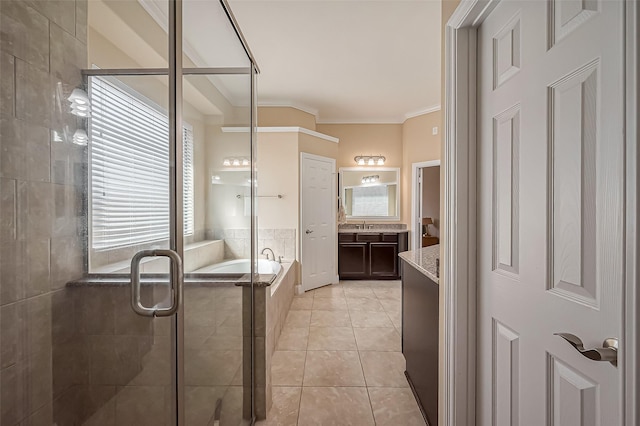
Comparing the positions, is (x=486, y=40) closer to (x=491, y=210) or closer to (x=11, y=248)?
(x=491, y=210)

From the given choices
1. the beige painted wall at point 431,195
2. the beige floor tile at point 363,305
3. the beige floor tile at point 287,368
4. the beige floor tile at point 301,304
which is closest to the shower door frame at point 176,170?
the beige floor tile at point 287,368

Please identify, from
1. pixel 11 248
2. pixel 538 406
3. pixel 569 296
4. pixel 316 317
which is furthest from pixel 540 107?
pixel 316 317

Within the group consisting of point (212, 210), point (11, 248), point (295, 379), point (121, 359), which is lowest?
point (295, 379)

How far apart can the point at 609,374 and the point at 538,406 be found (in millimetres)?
327

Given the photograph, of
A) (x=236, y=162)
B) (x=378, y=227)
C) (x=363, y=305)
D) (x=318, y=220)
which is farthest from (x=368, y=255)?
(x=236, y=162)

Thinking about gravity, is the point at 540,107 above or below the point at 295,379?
above

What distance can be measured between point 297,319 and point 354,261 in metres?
1.99

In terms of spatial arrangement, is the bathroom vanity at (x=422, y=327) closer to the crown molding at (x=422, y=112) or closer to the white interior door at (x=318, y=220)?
the white interior door at (x=318, y=220)

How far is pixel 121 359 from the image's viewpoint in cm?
98

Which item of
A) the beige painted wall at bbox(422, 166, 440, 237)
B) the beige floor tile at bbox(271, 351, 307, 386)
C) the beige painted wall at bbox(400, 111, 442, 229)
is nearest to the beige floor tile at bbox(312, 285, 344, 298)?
the beige floor tile at bbox(271, 351, 307, 386)

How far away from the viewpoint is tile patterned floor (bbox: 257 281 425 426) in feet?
5.83

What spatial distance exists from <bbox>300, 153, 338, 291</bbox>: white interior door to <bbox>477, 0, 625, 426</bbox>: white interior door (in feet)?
10.6

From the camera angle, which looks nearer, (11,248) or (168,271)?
(11,248)

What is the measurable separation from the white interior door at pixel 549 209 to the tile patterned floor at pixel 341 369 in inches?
32.7
